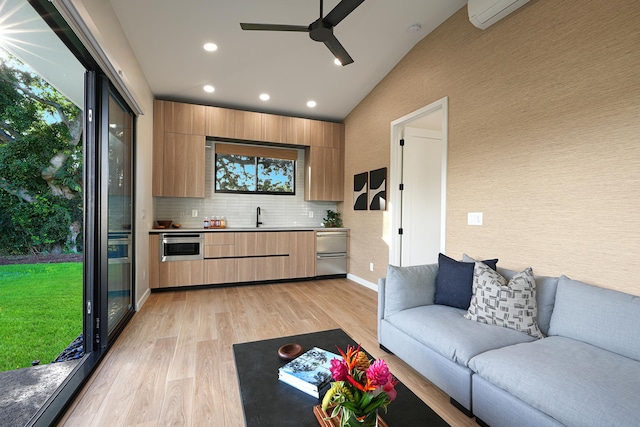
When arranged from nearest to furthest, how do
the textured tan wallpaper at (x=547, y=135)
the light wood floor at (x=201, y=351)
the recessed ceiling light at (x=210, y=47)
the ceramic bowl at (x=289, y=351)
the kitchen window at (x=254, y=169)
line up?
the ceramic bowl at (x=289, y=351), the light wood floor at (x=201, y=351), the textured tan wallpaper at (x=547, y=135), the recessed ceiling light at (x=210, y=47), the kitchen window at (x=254, y=169)

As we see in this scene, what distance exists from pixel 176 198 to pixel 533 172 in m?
4.71

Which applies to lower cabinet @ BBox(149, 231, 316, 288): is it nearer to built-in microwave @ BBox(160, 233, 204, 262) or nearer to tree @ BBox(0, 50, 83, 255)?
built-in microwave @ BBox(160, 233, 204, 262)

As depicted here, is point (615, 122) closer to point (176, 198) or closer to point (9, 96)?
point (9, 96)

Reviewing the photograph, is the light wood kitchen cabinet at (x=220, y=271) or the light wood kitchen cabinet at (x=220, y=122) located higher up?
the light wood kitchen cabinet at (x=220, y=122)

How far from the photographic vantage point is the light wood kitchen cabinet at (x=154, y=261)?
4039mm

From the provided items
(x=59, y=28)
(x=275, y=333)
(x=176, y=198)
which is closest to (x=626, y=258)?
(x=275, y=333)

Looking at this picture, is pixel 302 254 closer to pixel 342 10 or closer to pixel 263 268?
pixel 263 268

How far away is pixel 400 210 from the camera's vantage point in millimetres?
4059

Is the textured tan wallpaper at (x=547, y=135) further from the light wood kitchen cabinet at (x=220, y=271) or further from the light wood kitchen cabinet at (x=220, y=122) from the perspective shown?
the light wood kitchen cabinet at (x=220, y=271)

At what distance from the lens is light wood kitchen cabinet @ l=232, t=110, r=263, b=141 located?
471 centimetres

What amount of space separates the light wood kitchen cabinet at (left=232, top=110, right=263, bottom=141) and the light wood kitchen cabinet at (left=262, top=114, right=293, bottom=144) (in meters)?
0.08

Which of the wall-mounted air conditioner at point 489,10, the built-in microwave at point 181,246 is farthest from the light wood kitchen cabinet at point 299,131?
the wall-mounted air conditioner at point 489,10

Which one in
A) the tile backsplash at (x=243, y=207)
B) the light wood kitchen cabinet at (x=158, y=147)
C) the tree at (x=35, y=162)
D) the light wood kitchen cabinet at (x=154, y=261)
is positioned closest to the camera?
the tree at (x=35, y=162)

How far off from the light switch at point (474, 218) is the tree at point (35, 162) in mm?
3348
